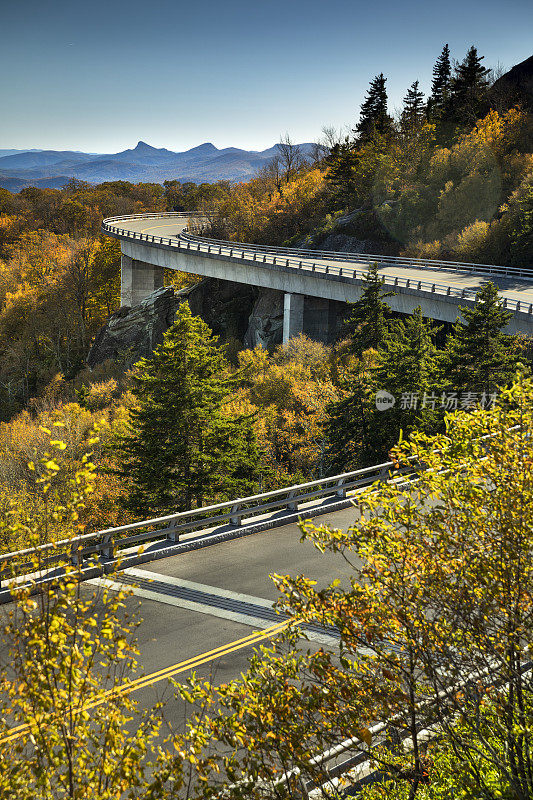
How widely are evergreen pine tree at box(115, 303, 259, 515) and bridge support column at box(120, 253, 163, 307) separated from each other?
56.0 meters

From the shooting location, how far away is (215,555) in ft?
49.8

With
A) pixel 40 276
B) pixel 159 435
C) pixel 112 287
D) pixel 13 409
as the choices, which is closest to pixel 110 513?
pixel 159 435

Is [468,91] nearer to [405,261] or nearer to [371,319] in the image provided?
[405,261]

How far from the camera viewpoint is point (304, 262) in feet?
191

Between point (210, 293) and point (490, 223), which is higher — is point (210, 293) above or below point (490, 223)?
below

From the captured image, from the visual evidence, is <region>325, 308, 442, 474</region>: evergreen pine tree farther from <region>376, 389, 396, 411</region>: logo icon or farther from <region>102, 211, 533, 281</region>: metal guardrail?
<region>102, 211, 533, 281</region>: metal guardrail

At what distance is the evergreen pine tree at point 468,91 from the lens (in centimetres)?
7200

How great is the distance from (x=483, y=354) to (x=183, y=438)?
12.8m

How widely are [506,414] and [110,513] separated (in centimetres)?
2819

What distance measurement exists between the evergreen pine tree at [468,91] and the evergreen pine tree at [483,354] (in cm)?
4920

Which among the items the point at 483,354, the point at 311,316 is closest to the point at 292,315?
the point at 311,316

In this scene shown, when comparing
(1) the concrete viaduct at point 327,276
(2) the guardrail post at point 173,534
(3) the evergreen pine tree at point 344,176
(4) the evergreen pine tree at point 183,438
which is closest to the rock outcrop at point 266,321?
(1) the concrete viaduct at point 327,276

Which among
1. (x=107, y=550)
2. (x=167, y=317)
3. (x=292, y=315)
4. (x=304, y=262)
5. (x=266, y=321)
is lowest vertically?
(x=167, y=317)

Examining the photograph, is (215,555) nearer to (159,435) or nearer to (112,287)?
(159,435)
